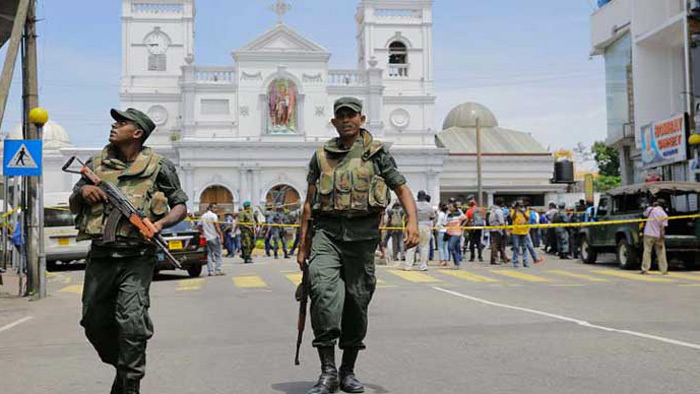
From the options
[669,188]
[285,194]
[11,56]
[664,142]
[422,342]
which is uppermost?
[11,56]

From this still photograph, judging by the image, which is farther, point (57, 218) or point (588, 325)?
point (57, 218)

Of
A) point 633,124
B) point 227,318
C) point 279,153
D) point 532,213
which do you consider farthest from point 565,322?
point 279,153

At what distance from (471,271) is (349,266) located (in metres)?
14.4

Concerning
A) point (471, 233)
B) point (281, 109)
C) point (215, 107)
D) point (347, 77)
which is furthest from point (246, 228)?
point (347, 77)

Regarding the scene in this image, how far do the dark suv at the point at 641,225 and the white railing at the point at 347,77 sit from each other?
137 feet

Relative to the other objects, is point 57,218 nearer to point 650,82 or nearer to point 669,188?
point 669,188

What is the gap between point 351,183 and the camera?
5832mm

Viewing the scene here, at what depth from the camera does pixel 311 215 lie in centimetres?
604

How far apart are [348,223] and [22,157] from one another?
9783 millimetres

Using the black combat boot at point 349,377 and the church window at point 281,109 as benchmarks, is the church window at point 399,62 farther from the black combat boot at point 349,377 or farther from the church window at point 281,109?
the black combat boot at point 349,377

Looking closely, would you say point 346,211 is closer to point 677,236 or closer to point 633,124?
point 677,236

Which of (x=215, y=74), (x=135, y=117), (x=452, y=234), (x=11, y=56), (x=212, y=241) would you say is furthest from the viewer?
(x=215, y=74)

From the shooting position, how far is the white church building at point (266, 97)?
5800 cm

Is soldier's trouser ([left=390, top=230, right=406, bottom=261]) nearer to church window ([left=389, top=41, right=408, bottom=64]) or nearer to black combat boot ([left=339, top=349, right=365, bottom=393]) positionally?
black combat boot ([left=339, top=349, right=365, bottom=393])
